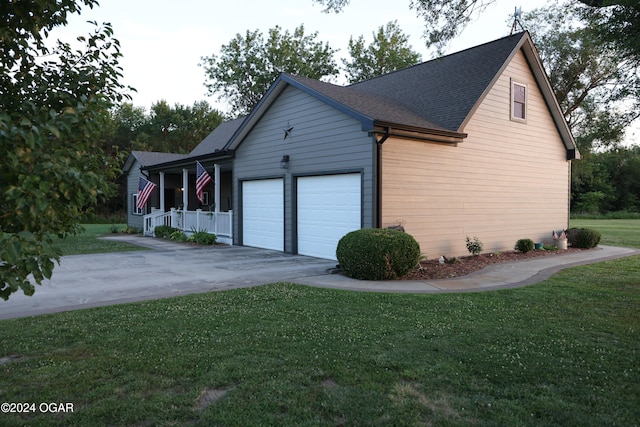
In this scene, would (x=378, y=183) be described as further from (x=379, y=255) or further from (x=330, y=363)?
(x=330, y=363)

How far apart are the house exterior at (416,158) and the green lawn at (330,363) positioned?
478cm

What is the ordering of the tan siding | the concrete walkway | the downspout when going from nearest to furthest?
the concrete walkway
the downspout
the tan siding

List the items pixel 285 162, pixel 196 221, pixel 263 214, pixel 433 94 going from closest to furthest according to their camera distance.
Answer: pixel 285 162
pixel 433 94
pixel 263 214
pixel 196 221

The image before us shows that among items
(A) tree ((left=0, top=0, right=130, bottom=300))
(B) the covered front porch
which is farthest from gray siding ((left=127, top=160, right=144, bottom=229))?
(A) tree ((left=0, top=0, right=130, bottom=300))

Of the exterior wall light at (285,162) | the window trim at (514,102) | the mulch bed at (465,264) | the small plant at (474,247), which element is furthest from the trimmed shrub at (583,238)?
the exterior wall light at (285,162)

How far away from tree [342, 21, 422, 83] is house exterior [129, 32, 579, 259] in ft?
72.8

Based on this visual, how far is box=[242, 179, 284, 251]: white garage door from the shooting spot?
45.3 feet

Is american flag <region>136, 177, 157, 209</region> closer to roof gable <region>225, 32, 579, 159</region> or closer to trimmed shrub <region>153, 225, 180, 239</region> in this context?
trimmed shrub <region>153, 225, 180, 239</region>

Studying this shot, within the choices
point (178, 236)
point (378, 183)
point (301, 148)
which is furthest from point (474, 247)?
point (178, 236)

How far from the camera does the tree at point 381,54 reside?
37.2 m

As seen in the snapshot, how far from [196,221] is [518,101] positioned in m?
12.4

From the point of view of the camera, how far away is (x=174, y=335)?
16.2 ft

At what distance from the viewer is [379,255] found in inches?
339
